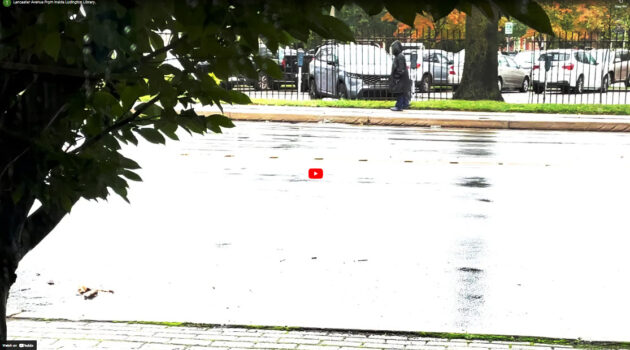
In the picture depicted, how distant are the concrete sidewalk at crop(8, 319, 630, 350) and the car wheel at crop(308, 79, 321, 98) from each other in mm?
24194

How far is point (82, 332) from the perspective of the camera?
5.72m

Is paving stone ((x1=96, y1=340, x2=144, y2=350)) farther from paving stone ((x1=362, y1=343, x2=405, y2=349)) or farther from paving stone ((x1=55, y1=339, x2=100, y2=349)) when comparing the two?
A: paving stone ((x1=362, y1=343, x2=405, y2=349))

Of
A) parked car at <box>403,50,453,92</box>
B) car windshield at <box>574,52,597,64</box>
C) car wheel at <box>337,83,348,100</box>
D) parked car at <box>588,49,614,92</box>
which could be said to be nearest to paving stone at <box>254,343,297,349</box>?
car wheel at <box>337,83,348,100</box>

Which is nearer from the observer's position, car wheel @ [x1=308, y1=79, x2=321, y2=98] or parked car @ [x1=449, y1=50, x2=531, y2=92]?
car wheel @ [x1=308, y1=79, x2=321, y2=98]

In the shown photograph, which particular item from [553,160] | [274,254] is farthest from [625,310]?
[553,160]

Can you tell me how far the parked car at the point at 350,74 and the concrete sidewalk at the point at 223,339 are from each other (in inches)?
901

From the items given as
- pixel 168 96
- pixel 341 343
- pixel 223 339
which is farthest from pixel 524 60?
pixel 168 96

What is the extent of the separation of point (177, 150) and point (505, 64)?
2295 centimetres

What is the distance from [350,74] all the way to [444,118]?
7090mm

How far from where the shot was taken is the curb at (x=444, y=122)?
21109 mm

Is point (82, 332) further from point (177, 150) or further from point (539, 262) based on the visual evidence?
point (177, 150)

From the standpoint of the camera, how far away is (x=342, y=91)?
96.0 ft

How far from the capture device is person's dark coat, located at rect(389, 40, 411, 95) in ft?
79.7

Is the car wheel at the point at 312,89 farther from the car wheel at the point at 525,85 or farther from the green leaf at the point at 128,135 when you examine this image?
the green leaf at the point at 128,135
